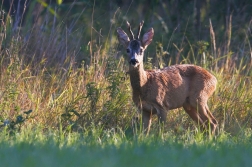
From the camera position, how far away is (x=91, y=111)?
10461mm

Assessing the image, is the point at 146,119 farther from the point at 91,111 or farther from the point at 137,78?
the point at 91,111

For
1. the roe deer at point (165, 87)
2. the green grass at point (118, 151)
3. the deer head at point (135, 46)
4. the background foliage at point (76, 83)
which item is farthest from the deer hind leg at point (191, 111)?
the green grass at point (118, 151)

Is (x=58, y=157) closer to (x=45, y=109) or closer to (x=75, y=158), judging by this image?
(x=75, y=158)

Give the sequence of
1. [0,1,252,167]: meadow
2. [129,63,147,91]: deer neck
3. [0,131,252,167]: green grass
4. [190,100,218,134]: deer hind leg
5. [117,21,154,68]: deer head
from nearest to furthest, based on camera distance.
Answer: [0,131,252,167]: green grass, [0,1,252,167]: meadow, [117,21,154,68]: deer head, [129,63,147,91]: deer neck, [190,100,218,134]: deer hind leg

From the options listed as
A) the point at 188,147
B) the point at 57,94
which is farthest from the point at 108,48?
the point at 188,147

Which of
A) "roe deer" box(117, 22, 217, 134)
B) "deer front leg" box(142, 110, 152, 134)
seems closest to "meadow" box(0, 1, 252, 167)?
"deer front leg" box(142, 110, 152, 134)

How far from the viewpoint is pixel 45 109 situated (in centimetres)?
1045

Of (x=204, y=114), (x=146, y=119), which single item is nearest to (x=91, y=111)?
(x=146, y=119)

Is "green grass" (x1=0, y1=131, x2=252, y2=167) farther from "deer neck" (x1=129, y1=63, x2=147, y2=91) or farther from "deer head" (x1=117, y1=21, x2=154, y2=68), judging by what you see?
"deer neck" (x1=129, y1=63, x2=147, y2=91)

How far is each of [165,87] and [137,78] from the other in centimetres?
52

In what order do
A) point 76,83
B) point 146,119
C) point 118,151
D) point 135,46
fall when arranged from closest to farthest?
1. point 118,151
2. point 135,46
3. point 146,119
4. point 76,83

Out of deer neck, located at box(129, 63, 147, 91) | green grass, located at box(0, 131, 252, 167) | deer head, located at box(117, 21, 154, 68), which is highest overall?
deer head, located at box(117, 21, 154, 68)

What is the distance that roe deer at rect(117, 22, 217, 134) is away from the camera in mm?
10188

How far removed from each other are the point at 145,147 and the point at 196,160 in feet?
2.89
